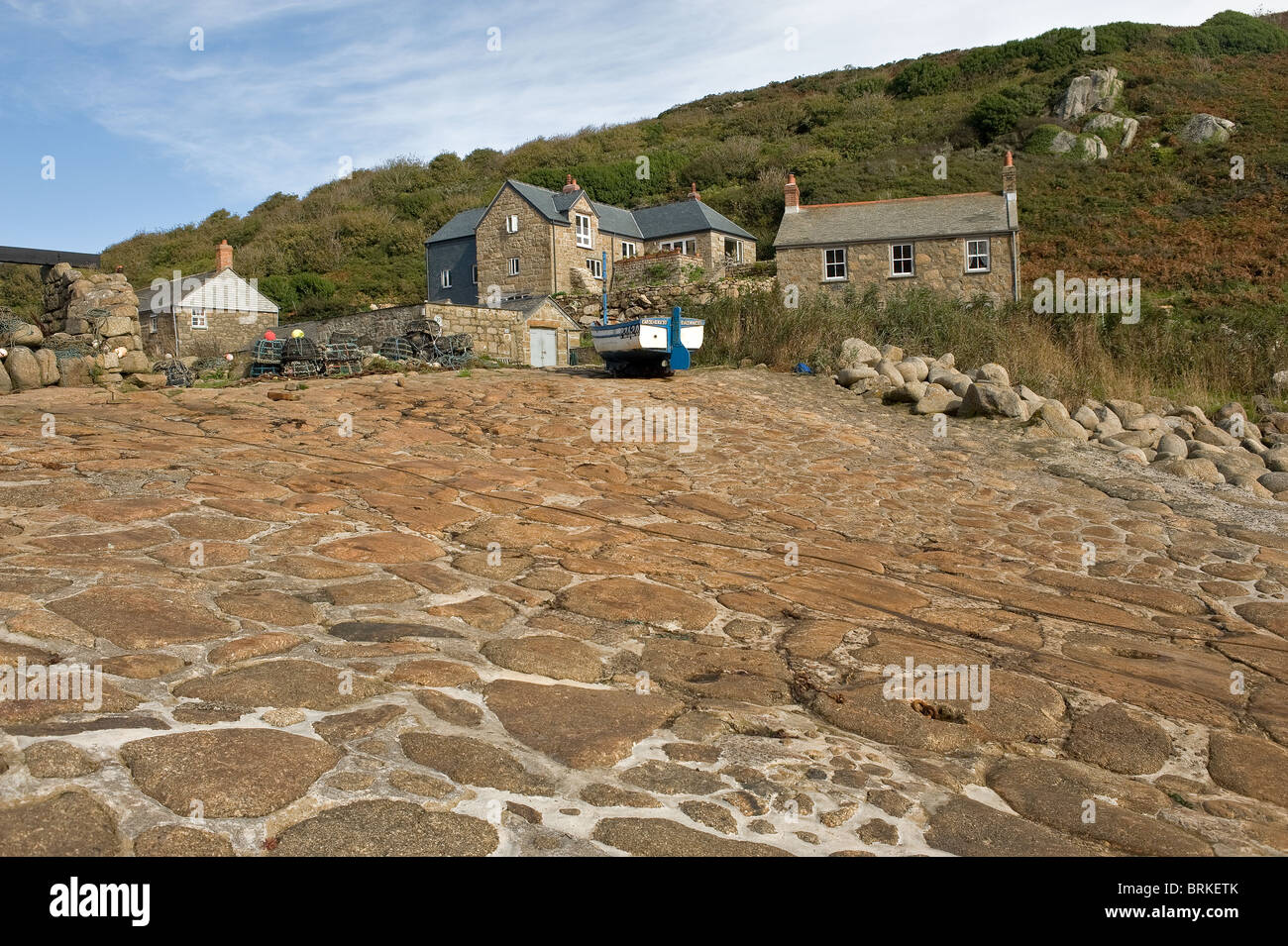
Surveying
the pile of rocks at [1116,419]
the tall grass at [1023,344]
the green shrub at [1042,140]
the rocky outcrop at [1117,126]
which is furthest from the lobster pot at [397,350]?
the rocky outcrop at [1117,126]

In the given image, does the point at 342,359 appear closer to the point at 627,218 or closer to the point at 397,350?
the point at 397,350

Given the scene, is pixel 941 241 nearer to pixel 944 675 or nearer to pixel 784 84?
pixel 944 675

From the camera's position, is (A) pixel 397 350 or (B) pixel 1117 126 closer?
(A) pixel 397 350

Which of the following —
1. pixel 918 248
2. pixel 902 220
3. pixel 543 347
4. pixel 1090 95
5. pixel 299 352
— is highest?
pixel 1090 95

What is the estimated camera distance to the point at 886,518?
8.30 m

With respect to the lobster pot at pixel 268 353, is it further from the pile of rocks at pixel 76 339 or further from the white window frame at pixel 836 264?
the white window frame at pixel 836 264

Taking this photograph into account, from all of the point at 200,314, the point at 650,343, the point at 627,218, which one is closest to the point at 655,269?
the point at 627,218

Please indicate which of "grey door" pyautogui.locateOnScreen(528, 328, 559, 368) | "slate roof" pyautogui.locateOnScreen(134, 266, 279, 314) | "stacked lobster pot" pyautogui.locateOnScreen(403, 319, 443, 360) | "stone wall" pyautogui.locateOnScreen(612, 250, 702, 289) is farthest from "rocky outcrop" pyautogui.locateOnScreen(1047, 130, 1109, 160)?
"slate roof" pyautogui.locateOnScreen(134, 266, 279, 314)

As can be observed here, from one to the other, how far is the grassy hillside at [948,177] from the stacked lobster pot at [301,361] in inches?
751

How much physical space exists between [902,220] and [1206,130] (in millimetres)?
19363

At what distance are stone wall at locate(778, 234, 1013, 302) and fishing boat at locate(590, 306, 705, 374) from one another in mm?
16158

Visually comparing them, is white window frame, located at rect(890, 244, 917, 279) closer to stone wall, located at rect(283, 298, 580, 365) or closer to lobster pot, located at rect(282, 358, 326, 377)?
stone wall, located at rect(283, 298, 580, 365)

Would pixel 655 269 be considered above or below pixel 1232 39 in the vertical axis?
below

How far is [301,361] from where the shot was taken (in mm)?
17578
